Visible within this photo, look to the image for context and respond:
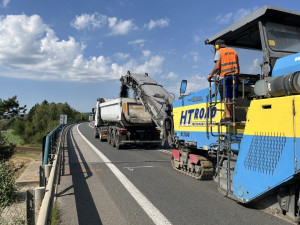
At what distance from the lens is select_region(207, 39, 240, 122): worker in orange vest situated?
17.3 feet

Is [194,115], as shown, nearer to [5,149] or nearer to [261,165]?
[261,165]

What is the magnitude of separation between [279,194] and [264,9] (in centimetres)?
309

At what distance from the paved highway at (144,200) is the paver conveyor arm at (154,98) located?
81.2 inches

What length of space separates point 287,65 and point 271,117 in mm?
929

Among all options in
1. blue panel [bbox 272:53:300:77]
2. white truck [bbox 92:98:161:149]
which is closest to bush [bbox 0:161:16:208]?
blue panel [bbox 272:53:300:77]

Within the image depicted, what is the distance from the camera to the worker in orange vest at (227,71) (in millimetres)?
5273

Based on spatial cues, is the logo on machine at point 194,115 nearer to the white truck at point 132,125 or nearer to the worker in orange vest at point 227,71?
the worker in orange vest at point 227,71

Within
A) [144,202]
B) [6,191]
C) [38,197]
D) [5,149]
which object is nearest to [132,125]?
[5,149]

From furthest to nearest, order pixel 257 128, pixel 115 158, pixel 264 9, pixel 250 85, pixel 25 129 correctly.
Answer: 1. pixel 25 129
2. pixel 115 158
3. pixel 250 85
4. pixel 264 9
5. pixel 257 128

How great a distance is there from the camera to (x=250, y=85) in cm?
565

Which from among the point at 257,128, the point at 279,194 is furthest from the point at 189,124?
the point at 279,194

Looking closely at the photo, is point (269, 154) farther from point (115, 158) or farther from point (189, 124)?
point (115, 158)

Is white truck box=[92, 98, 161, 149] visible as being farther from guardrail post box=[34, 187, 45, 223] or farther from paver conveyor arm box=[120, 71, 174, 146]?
guardrail post box=[34, 187, 45, 223]

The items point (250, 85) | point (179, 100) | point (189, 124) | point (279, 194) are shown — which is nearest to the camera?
point (279, 194)
